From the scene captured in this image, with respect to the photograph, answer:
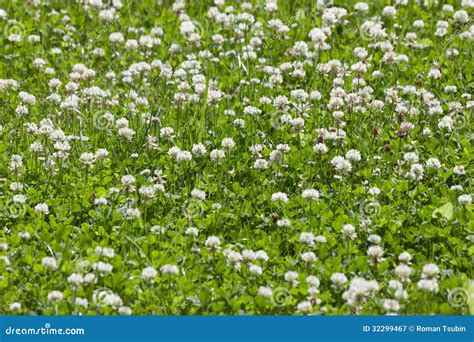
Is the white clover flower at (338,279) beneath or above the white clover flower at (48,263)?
beneath

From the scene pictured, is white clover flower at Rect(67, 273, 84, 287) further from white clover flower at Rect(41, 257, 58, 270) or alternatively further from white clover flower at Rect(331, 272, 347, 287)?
white clover flower at Rect(331, 272, 347, 287)

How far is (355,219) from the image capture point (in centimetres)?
594

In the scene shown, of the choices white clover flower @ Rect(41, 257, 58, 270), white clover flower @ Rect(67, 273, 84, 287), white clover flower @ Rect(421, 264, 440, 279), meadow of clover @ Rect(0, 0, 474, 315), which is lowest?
white clover flower @ Rect(421, 264, 440, 279)

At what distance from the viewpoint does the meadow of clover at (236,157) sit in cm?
538

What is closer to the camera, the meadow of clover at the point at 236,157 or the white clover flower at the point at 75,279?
the white clover flower at the point at 75,279

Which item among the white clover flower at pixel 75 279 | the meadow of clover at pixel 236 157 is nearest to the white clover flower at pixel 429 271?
the meadow of clover at pixel 236 157

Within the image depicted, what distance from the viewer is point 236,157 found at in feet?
21.8

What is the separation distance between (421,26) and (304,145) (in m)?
2.35

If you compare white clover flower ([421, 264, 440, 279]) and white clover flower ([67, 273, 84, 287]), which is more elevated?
white clover flower ([67, 273, 84, 287])

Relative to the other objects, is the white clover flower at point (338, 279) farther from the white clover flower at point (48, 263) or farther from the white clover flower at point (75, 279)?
the white clover flower at point (48, 263)

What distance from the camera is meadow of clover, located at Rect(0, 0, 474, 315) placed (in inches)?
212

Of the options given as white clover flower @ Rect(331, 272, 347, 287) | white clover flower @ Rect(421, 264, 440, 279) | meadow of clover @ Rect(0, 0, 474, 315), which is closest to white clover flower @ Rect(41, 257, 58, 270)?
meadow of clover @ Rect(0, 0, 474, 315)

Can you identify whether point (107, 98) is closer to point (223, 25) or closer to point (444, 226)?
point (223, 25)

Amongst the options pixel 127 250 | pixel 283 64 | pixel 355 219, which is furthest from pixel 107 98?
pixel 355 219
